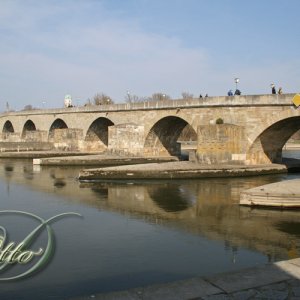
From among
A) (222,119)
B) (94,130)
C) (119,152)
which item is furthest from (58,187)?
(94,130)

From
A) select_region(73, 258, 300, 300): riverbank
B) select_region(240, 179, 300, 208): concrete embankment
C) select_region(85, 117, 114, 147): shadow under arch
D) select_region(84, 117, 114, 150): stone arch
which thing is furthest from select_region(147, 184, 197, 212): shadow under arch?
select_region(84, 117, 114, 150): stone arch

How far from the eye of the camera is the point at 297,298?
13.1 ft

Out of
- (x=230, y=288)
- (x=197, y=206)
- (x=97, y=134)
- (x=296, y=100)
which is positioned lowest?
(x=197, y=206)

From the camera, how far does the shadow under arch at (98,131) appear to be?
115 feet

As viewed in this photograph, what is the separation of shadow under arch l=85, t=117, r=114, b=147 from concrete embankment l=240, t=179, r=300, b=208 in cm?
2391

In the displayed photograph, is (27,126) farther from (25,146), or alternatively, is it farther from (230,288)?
(230,288)

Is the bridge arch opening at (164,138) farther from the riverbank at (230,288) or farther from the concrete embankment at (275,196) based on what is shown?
the riverbank at (230,288)

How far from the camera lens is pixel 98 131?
36.3 m

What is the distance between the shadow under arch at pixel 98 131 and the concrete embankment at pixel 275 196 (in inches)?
941

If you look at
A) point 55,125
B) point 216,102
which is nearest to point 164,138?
point 216,102

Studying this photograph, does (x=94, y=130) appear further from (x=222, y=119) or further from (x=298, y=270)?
(x=298, y=270)

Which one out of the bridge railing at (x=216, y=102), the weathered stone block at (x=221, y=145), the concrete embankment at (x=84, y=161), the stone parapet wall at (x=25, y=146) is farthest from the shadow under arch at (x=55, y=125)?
the weathered stone block at (x=221, y=145)

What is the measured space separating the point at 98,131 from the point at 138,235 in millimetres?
27949

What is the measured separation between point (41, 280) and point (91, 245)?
2.03 metres
